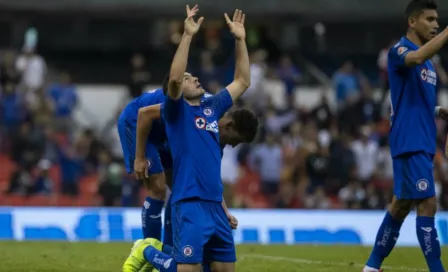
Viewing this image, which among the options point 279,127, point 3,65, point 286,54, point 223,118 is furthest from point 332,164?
point 223,118

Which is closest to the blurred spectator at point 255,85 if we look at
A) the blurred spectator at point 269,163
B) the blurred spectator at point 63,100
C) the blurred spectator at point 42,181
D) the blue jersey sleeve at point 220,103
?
the blurred spectator at point 269,163

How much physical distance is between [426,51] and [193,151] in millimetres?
2581

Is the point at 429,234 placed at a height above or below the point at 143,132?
below

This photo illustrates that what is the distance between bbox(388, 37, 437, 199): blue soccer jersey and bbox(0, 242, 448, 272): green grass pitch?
2.51 meters

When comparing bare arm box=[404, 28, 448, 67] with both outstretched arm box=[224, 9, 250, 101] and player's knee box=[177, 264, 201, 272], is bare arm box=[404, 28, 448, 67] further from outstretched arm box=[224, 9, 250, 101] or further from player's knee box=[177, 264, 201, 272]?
player's knee box=[177, 264, 201, 272]

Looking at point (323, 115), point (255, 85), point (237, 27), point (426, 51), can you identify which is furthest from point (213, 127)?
point (323, 115)

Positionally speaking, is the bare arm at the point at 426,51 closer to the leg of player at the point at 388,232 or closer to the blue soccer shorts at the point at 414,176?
the blue soccer shorts at the point at 414,176

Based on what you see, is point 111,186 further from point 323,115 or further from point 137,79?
point 323,115

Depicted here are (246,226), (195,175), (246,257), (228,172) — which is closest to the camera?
(195,175)

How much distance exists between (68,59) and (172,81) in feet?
68.4

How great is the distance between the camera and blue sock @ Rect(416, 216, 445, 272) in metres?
11.1

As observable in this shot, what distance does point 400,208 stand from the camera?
1153cm

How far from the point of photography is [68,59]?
98.6 feet

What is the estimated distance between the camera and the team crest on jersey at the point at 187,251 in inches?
386
